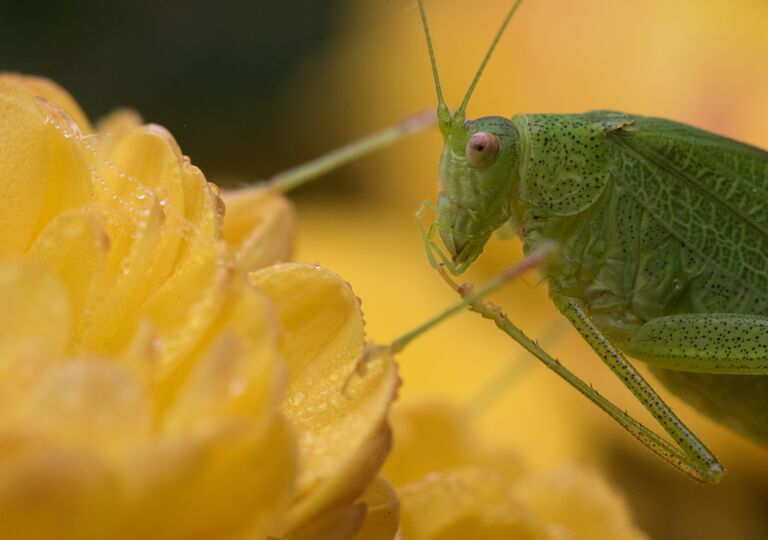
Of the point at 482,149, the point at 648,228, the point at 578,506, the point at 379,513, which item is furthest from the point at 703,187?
the point at 379,513

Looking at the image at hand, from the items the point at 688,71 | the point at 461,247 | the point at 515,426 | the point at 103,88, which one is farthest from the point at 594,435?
the point at 103,88

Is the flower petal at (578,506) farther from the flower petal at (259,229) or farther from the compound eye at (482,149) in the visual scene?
the compound eye at (482,149)

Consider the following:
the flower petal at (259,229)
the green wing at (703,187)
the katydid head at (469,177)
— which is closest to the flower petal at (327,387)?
the flower petal at (259,229)

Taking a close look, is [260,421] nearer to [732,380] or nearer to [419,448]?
[419,448]

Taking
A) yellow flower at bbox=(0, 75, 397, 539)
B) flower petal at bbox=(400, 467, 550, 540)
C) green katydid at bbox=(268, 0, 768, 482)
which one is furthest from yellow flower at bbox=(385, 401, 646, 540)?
green katydid at bbox=(268, 0, 768, 482)

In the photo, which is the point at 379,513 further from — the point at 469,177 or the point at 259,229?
the point at 469,177

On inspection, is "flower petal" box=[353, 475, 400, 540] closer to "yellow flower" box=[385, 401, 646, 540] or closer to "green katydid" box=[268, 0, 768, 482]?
"yellow flower" box=[385, 401, 646, 540]
